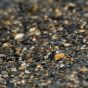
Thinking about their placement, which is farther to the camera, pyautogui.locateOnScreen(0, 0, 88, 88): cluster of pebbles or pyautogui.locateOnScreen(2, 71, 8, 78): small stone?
pyautogui.locateOnScreen(2, 71, 8, 78): small stone

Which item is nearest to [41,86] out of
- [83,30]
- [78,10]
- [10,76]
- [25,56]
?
[10,76]

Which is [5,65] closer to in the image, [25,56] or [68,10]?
[25,56]

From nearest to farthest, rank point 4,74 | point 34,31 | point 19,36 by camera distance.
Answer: point 4,74
point 19,36
point 34,31

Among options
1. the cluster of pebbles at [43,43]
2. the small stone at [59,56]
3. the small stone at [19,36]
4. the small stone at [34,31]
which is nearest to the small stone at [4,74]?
the cluster of pebbles at [43,43]

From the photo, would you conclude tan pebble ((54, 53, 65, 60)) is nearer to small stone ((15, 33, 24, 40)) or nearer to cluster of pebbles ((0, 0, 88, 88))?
cluster of pebbles ((0, 0, 88, 88))

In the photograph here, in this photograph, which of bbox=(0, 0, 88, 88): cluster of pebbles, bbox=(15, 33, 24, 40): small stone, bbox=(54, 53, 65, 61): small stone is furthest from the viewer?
bbox=(15, 33, 24, 40): small stone

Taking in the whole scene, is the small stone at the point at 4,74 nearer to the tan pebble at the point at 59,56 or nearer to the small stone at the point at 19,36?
the tan pebble at the point at 59,56

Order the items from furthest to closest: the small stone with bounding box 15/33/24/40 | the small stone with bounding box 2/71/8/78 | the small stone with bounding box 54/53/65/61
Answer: the small stone with bounding box 15/33/24/40
the small stone with bounding box 54/53/65/61
the small stone with bounding box 2/71/8/78

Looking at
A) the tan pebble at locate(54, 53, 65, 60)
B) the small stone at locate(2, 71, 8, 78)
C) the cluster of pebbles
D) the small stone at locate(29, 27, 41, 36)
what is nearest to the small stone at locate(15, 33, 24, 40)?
the cluster of pebbles

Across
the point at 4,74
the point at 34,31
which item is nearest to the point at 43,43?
the point at 34,31

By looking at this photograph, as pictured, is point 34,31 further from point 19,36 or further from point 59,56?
point 59,56
